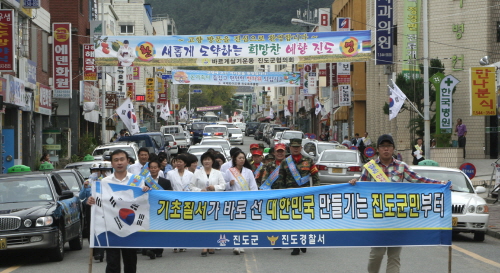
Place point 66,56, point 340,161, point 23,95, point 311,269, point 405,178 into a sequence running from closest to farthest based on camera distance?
1. point 405,178
2. point 311,269
3. point 340,161
4. point 23,95
5. point 66,56

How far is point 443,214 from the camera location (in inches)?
355

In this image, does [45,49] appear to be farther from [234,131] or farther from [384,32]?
[234,131]

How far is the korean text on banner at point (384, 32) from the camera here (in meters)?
35.2

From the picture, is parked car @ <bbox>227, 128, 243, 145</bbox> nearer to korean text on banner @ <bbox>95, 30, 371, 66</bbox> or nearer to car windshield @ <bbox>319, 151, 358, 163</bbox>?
korean text on banner @ <bbox>95, 30, 371, 66</bbox>

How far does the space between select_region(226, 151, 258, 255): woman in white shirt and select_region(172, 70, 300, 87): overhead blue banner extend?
2381cm

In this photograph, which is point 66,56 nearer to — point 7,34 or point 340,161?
point 7,34

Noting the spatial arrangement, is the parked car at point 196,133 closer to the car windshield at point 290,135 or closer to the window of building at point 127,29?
the car windshield at point 290,135

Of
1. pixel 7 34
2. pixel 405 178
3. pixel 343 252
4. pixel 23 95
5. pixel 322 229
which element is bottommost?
pixel 343 252

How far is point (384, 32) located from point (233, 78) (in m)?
7.73

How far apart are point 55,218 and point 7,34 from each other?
1308cm

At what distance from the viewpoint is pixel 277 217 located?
9344mm

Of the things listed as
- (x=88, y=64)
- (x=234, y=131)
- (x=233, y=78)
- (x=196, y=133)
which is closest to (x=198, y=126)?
(x=234, y=131)

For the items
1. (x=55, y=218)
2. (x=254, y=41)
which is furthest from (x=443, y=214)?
(x=254, y=41)

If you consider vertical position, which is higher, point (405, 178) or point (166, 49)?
point (166, 49)
